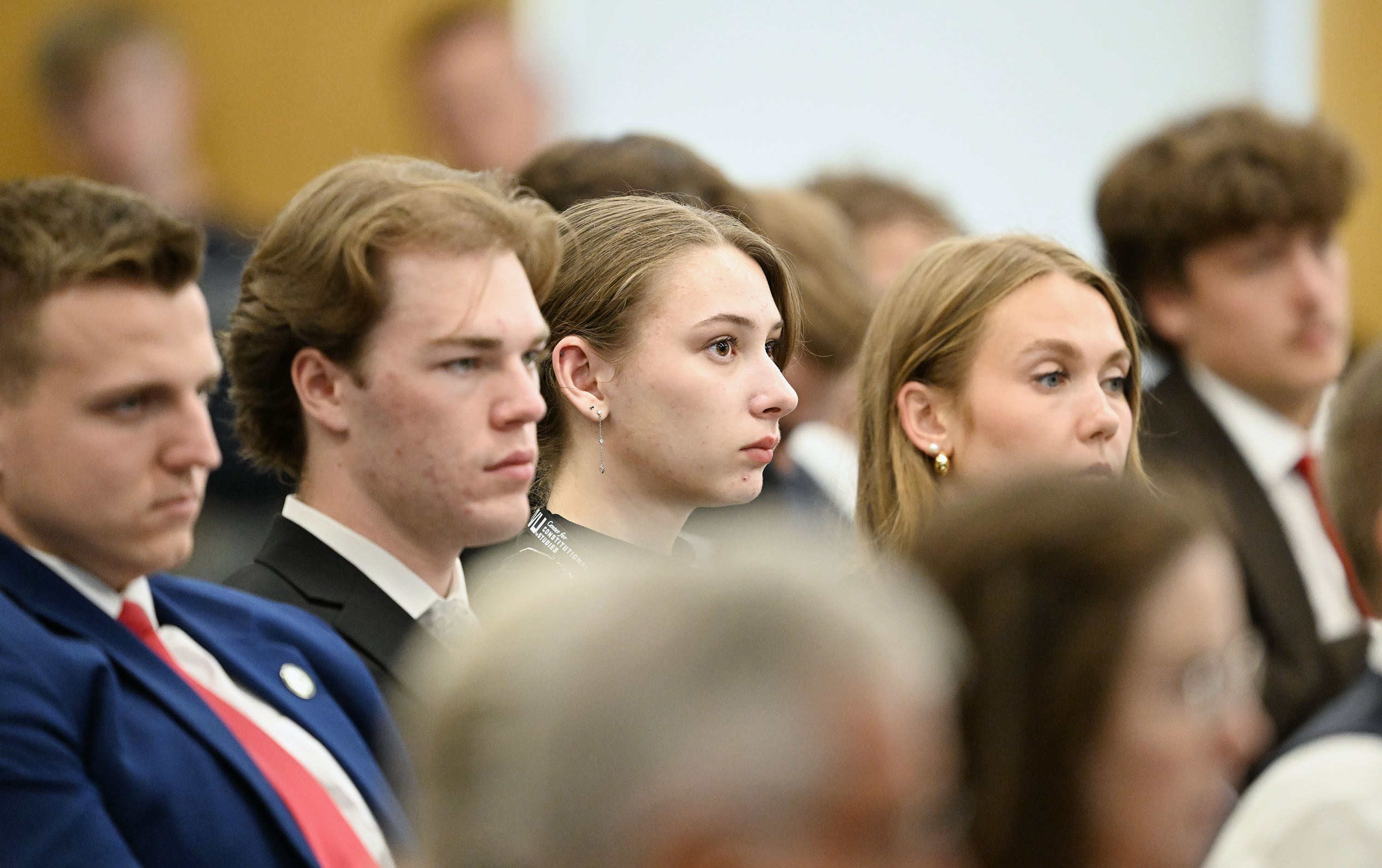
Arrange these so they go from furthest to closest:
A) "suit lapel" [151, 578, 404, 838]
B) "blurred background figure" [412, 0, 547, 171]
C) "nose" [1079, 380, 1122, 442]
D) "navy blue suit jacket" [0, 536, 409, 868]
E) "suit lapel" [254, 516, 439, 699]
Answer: "blurred background figure" [412, 0, 547, 171] < "nose" [1079, 380, 1122, 442] < "suit lapel" [254, 516, 439, 699] < "suit lapel" [151, 578, 404, 838] < "navy blue suit jacket" [0, 536, 409, 868]

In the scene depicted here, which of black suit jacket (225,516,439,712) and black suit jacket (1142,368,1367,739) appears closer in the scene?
black suit jacket (225,516,439,712)

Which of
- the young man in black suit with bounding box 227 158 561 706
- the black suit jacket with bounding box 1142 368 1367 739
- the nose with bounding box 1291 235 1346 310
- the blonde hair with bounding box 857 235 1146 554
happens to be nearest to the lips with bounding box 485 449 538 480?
the young man in black suit with bounding box 227 158 561 706

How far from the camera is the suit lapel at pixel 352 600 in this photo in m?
2.48

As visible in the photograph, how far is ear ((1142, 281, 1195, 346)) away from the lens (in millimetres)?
4027

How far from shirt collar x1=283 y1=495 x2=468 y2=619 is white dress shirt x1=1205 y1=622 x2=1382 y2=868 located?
1148 mm

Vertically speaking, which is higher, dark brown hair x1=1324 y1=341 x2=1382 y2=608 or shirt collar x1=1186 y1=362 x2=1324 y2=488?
dark brown hair x1=1324 y1=341 x2=1382 y2=608

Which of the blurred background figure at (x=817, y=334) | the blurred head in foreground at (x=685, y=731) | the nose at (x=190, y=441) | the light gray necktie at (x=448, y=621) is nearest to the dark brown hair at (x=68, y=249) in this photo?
the nose at (x=190, y=441)

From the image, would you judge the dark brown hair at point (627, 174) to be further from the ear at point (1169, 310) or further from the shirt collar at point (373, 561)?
the ear at point (1169, 310)

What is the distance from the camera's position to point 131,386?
6.51 feet

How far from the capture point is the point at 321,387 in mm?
2498

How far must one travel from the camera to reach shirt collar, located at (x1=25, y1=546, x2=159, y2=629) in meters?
1.98

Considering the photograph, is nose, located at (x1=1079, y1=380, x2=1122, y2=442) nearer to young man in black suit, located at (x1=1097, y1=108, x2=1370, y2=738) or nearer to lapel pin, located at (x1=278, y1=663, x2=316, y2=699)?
young man in black suit, located at (x1=1097, y1=108, x2=1370, y2=738)

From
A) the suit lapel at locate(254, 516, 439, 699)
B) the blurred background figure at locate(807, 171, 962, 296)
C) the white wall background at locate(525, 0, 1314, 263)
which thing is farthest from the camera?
the white wall background at locate(525, 0, 1314, 263)

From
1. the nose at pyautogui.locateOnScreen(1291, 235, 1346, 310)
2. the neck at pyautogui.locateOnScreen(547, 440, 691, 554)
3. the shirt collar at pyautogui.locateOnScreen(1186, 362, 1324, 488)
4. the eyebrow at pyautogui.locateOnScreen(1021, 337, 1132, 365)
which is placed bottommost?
the shirt collar at pyautogui.locateOnScreen(1186, 362, 1324, 488)
